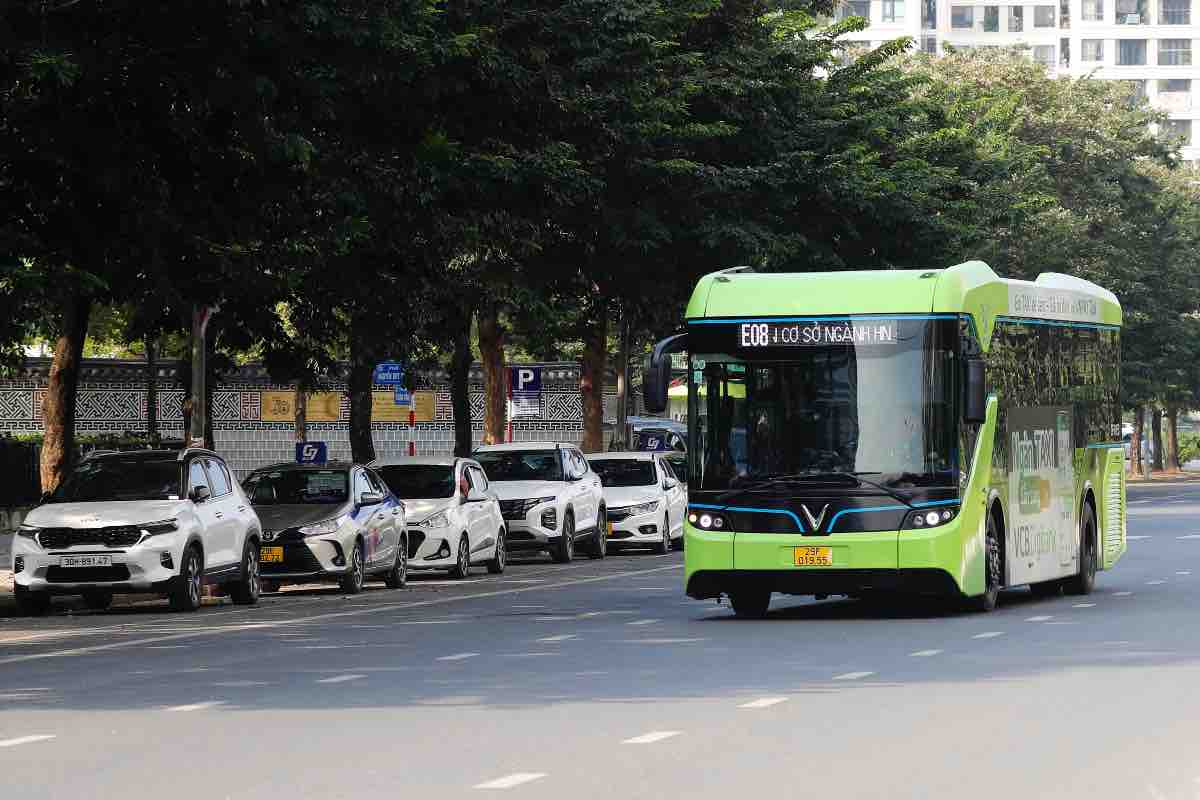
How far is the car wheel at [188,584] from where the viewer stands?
2367 centimetres

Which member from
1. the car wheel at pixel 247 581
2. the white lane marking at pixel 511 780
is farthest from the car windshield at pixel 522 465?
the white lane marking at pixel 511 780

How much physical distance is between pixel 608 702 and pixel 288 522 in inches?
527

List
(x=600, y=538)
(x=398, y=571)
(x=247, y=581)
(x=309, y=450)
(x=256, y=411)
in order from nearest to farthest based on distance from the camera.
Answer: (x=247, y=581)
(x=398, y=571)
(x=309, y=450)
(x=600, y=538)
(x=256, y=411)

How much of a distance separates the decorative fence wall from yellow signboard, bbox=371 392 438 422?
0.02 m

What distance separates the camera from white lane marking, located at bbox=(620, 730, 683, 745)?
39.4 feet

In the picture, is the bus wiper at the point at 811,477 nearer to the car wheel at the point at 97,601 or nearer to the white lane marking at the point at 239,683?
the white lane marking at the point at 239,683

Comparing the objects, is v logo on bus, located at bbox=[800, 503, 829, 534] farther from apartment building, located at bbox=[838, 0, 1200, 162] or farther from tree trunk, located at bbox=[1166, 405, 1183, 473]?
apartment building, located at bbox=[838, 0, 1200, 162]

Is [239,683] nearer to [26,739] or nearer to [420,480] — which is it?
[26,739]

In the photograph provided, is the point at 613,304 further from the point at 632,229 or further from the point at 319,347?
the point at 319,347

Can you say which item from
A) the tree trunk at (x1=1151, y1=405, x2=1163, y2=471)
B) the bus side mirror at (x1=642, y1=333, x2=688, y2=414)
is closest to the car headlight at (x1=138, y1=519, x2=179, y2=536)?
the bus side mirror at (x1=642, y1=333, x2=688, y2=414)

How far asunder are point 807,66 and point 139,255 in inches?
751

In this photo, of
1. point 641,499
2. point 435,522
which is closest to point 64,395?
point 435,522

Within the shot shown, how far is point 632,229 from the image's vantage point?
121 ft

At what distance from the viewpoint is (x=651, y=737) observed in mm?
12242
